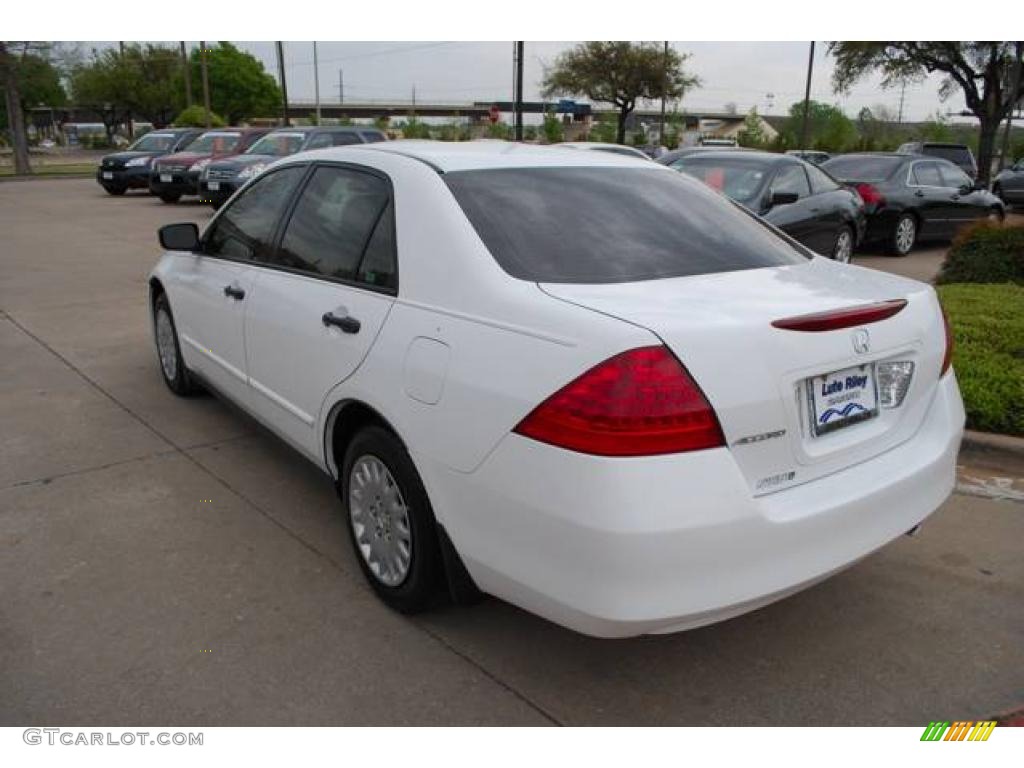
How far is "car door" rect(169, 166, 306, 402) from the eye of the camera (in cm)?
405

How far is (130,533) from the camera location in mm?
3740

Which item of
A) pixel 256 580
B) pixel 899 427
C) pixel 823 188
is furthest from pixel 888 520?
pixel 823 188

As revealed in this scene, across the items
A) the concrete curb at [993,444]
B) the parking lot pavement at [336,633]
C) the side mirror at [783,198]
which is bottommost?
the parking lot pavement at [336,633]

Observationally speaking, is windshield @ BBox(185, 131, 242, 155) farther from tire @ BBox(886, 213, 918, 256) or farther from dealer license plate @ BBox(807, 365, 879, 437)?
dealer license plate @ BBox(807, 365, 879, 437)

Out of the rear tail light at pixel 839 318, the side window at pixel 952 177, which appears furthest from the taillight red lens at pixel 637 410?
the side window at pixel 952 177

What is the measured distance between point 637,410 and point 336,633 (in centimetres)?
147

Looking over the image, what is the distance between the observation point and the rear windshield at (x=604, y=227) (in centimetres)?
282

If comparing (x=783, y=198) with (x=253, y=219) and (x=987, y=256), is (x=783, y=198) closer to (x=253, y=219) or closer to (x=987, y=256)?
(x=987, y=256)

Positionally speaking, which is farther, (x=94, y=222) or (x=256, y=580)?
(x=94, y=222)

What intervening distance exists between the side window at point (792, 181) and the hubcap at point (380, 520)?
7337mm

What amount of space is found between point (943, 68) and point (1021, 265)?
1014 inches

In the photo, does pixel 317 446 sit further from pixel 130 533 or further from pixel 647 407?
pixel 647 407

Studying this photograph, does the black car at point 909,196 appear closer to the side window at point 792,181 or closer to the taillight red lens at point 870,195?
the taillight red lens at point 870,195

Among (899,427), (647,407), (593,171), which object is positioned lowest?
(899,427)
